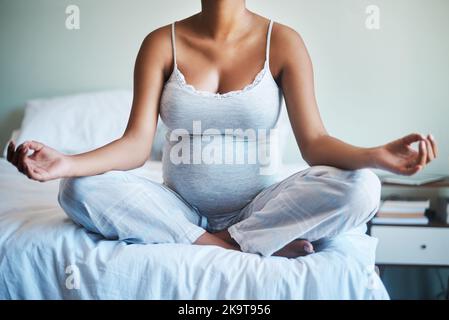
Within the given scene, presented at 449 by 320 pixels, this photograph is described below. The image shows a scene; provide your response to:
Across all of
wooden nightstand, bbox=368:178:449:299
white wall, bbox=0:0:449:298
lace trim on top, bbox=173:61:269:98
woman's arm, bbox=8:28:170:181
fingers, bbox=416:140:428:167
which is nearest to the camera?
fingers, bbox=416:140:428:167

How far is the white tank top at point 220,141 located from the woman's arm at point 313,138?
0.04 m

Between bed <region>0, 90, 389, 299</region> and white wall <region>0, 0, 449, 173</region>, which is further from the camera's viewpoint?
white wall <region>0, 0, 449, 173</region>

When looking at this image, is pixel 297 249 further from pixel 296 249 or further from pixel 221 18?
pixel 221 18

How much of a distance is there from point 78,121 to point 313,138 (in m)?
1.13

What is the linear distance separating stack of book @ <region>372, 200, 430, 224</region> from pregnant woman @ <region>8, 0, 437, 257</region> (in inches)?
24.9

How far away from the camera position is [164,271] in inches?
31.5

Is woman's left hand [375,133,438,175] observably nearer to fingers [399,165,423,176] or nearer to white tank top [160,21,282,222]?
fingers [399,165,423,176]

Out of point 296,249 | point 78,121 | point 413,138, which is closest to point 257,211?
point 296,249

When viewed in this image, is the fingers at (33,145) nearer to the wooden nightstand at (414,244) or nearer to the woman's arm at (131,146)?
the woman's arm at (131,146)

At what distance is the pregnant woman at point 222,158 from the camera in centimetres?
83

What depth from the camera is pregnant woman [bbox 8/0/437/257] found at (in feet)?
2.72

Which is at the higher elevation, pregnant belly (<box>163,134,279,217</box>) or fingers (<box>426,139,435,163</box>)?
fingers (<box>426,139,435,163</box>)

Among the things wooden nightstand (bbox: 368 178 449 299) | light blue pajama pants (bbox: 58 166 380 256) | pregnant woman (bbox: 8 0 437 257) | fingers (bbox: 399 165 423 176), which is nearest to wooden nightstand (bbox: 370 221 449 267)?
wooden nightstand (bbox: 368 178 449 299)
